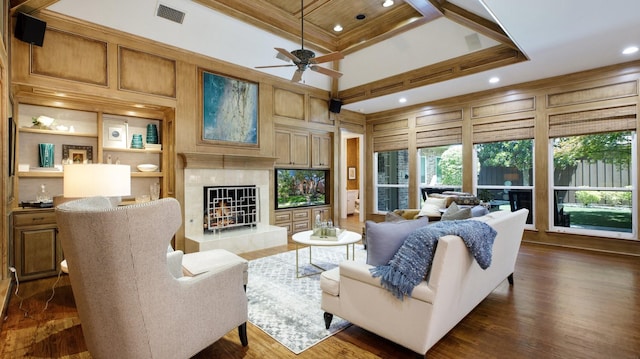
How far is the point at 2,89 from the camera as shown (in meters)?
2.98

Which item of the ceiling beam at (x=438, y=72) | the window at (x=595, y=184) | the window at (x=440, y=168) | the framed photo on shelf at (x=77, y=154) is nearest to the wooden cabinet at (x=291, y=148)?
the ceiling beam at (x=438, y=72)

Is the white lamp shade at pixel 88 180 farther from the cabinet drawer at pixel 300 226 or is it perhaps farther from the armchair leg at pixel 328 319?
the cabinet drawer at pixel 300 226

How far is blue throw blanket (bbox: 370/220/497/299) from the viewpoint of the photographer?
76.4 inches

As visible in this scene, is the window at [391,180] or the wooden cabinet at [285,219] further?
the window at [391,180]

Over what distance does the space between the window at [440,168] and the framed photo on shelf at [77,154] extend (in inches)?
242

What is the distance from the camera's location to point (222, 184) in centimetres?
533

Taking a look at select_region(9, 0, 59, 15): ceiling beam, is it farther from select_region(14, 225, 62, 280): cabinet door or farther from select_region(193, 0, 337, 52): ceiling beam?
select_region(14, 225, 62, 280): cabinet door

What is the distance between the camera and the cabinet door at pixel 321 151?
22.4 ft

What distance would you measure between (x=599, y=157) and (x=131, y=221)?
20.9 feet

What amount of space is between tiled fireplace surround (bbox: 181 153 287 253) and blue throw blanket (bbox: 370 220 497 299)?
328cm

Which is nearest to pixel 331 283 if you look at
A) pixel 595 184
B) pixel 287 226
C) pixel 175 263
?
pixel 175 263

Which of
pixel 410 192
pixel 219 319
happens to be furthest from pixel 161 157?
pixel 410 192

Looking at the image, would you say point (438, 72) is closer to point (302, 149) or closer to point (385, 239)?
point (302, 149)

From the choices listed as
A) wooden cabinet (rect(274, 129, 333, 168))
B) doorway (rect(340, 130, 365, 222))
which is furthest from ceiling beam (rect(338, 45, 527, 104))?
doorway (rect(340, 130, 365, 222))
